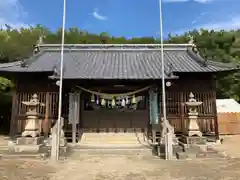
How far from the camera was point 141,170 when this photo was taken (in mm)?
7844

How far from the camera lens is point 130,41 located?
49500 mm

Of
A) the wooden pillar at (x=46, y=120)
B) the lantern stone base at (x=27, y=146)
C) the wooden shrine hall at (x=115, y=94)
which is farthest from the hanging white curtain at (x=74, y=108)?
the lantern stone base at (x=27, y=146)

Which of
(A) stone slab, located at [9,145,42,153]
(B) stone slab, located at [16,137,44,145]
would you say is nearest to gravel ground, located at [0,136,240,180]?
(A) stone slab, located at [9,145,42,153]

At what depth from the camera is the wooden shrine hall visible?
1394cm

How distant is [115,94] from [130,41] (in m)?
36.8

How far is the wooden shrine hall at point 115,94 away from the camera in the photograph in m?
13.9

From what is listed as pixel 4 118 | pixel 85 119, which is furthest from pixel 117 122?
pixel 4 118

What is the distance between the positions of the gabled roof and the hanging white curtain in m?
1.27

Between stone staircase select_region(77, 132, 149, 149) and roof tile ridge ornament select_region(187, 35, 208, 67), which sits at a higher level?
roof tile ridge ornament select_region(187, 35, 208, 67)

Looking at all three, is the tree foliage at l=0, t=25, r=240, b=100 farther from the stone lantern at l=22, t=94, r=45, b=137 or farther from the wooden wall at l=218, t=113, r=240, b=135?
the stone lantern at l=22, t=94, r=45, b=137

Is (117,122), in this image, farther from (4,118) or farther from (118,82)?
(4,118)

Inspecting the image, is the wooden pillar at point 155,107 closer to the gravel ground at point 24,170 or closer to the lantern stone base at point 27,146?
the lantern stone base at point 27,146

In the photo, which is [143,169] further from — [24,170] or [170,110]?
[170,110]

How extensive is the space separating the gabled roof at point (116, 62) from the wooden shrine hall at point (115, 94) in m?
0.06
